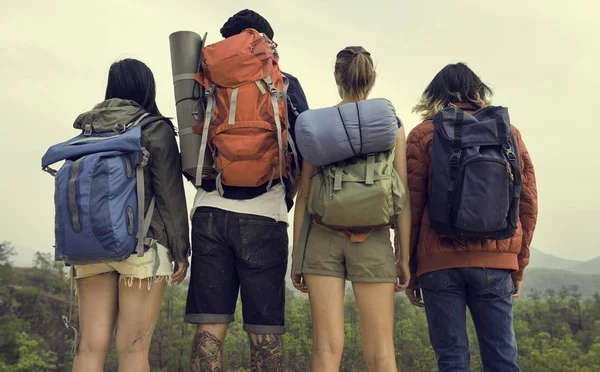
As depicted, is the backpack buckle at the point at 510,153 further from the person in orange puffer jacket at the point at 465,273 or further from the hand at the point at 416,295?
the hand at the point at 416,295

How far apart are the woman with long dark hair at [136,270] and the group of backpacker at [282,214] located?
0.4 inches

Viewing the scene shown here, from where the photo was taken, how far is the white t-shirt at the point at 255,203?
3246 millimetres

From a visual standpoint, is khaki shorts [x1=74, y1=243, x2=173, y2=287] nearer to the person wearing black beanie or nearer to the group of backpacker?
the group of backpacker

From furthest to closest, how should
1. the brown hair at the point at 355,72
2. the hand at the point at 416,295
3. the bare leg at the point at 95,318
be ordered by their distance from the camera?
the hand at the point at 416,295
the brown hair at the point at 355,72
the bare leg at the point at 95,318

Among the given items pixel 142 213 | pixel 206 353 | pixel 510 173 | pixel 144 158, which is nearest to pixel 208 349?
pixel 206 353

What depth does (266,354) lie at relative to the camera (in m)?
3.17

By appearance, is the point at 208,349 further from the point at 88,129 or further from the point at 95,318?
the point at 88,129

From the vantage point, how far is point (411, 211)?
3.43m

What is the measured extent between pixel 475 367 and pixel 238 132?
11971 millimetres

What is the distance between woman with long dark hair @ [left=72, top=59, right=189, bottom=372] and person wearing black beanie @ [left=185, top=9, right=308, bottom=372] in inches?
7.4

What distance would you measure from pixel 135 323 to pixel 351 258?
1.42m

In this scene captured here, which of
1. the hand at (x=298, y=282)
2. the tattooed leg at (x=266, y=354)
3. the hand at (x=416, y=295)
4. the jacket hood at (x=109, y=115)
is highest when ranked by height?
the jacket hood at (x=109, y=115)

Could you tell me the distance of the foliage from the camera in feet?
42.8

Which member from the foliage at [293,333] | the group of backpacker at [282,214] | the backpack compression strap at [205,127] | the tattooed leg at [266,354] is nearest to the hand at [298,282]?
the group of backpacker at [282,214]
